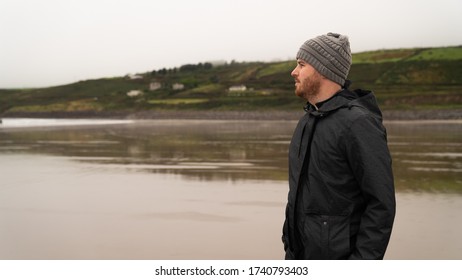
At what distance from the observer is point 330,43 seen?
2836 millimetres

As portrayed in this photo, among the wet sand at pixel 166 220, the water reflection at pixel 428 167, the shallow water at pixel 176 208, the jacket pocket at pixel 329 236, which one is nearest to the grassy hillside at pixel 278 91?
the water reflection at pixel 428 167

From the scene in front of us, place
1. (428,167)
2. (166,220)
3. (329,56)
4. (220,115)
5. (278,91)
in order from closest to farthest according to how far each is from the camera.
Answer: (329,56) < (166,220) < (428,167) < (220,115) < (278,91)

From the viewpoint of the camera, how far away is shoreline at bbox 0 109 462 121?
54781mm

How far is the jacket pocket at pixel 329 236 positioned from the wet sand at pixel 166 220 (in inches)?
147

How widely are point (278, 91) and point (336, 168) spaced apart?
80.6 meters

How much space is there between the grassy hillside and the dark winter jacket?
60591 mm

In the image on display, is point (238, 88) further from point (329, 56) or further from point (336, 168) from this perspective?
point (336, 168)

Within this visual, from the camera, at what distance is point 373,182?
101 inches

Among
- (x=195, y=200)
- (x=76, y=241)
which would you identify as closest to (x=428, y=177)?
(x=195, y=200)

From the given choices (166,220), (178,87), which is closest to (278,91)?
(178,87)

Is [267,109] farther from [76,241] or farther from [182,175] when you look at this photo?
[76,241]

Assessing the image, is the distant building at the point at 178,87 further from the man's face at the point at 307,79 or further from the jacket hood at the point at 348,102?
the jacket hood at the point at 348,102

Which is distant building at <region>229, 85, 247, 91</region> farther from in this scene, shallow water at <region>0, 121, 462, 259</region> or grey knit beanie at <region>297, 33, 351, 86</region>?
grey knit beanie at <region>297, 33, 351, 86</region>
